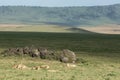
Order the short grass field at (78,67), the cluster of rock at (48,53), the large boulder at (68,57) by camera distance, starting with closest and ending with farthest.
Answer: the short grass field at (78,67), the large boulder at (68,57), the cluster of rock at (48,53)

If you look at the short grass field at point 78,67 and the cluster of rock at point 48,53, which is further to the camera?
the cluster of rock at point 48,53

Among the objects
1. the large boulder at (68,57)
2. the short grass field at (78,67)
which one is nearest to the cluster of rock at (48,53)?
the large boulder at (68,57)

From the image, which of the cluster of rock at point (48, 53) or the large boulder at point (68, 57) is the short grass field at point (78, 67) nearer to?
the large boulder at point (68, 57)

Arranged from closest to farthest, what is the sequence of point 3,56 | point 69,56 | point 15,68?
1. point 15,68
2. point 69,56
3. point 3,56

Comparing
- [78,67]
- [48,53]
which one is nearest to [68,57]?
[48,53]

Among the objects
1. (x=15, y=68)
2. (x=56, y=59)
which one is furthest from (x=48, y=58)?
(x=15, y=68)

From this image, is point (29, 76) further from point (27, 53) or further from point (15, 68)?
point (27, 53)

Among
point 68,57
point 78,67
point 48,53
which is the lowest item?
point 48,53

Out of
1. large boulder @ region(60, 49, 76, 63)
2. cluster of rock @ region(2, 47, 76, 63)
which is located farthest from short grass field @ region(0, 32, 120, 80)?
cluster of rock @ region(2, 47, 76, 63)

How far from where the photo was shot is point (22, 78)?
67.2ft

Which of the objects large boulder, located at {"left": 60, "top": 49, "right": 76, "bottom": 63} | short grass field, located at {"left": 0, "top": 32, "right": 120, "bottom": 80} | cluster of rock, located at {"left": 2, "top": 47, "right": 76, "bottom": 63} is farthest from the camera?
cluster of rock, located at {"left": 2, "top": 47, "right": 76, "bottom": 63}

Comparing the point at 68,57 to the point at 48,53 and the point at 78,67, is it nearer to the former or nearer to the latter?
the point at 48,53

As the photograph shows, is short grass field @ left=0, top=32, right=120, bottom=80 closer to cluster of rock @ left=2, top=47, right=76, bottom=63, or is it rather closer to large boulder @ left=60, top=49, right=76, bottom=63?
large boulder @ left=60, top=49, right=76, bottom=63

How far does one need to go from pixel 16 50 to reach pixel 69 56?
18.5 ft
